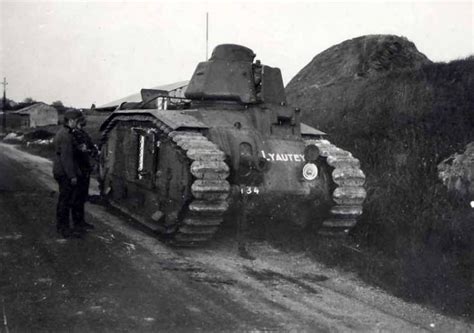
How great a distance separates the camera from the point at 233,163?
8359 millimetres

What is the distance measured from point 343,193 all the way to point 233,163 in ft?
5.60

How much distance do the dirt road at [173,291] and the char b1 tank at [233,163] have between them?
65cm

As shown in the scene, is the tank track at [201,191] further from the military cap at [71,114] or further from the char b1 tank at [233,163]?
the military cap at [71,114]

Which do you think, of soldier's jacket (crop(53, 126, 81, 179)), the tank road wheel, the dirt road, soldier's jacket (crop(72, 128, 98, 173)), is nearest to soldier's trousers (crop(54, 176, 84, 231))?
soldier's jacket (crop(53, 126, 81, 179))

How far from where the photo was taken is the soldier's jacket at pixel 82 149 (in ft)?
28.9

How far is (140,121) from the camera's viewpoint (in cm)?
998

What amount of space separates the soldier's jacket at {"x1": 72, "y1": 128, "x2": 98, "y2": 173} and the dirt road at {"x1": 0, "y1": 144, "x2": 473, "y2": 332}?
1.17 meters

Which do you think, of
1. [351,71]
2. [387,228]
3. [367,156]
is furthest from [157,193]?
[351,71]

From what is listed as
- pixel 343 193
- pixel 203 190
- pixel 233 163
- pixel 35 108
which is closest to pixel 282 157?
pixel 233 163

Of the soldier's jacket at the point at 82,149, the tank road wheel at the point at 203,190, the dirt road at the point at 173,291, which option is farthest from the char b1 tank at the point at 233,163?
the soldier's jacket at the point at 82,149

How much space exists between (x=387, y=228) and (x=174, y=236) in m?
3.37

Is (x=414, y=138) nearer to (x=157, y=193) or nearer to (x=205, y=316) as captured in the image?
(x=157, y=193)

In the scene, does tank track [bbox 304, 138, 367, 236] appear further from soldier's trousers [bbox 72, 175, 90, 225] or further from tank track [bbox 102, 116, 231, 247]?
soldier's trousers [bbox 72, 175, 90, 225]

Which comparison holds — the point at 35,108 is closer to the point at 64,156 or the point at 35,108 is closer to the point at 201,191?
the point at 64,156
